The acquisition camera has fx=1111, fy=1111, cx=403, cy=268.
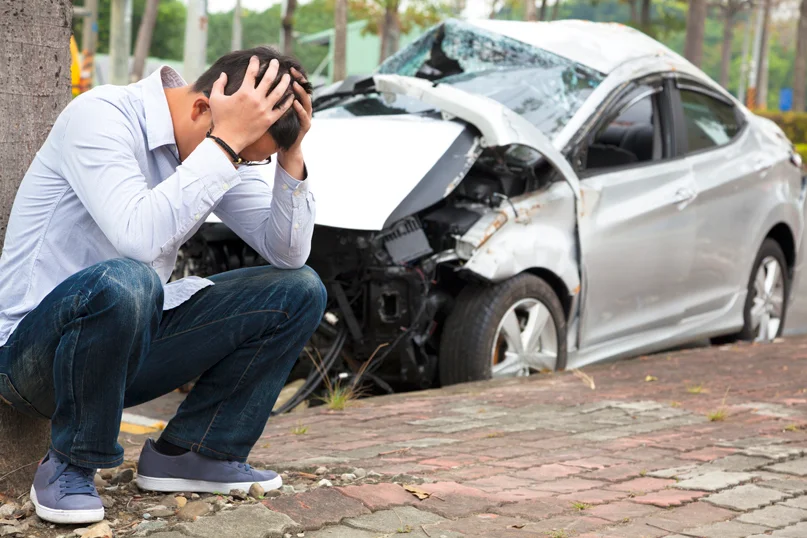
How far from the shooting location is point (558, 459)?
4.01 meters

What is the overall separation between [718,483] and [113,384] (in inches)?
80.6

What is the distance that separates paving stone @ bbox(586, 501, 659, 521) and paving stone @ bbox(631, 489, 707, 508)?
49 millimetres

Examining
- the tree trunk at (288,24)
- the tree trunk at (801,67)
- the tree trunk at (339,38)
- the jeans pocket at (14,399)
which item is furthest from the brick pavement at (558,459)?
the tree trunk at (801,67)

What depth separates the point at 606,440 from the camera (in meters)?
4.36

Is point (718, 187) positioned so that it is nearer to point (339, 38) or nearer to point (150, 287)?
point (150, 287)

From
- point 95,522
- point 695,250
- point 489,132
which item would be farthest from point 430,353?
point 95,522

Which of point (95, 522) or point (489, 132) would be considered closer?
point (95, 522)

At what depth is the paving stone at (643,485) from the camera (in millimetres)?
3615

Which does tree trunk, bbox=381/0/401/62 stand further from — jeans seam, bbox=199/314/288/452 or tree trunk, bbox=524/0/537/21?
jeans seam, bbox=199/314/288/452

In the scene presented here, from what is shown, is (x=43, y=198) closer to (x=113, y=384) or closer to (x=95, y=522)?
(x=113, y=384)

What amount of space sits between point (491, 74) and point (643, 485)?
3.22 meters

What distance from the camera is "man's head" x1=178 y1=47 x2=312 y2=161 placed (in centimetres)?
285

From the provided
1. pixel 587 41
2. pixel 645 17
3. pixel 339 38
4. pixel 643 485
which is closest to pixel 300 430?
pixel 643 485

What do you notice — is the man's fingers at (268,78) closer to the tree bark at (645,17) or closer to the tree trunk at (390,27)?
the tree trunk at (390,27)
